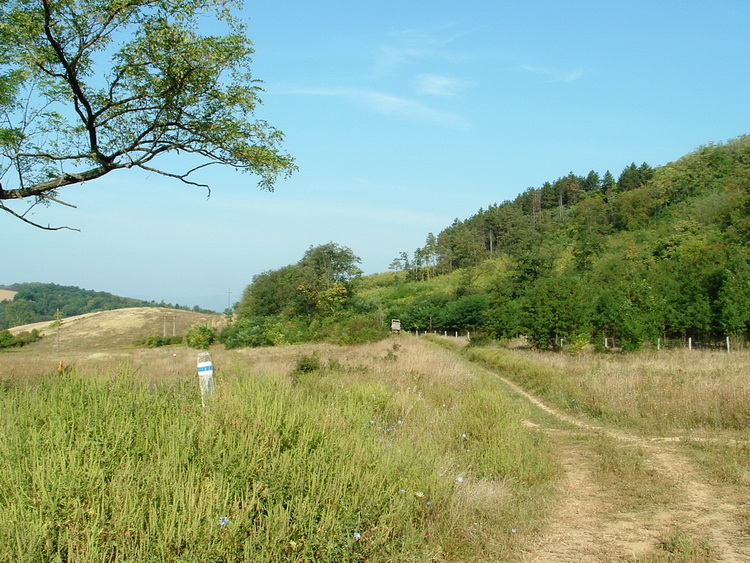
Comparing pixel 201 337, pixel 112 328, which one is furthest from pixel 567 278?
pixel 112 328

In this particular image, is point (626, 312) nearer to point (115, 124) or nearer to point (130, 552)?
point (115, 124)

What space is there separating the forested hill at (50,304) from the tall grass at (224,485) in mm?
132867

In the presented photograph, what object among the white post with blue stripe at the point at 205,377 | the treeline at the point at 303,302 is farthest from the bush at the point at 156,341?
the white post with blue stripe at the point at 205,377

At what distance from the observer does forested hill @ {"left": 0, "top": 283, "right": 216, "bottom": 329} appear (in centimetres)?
12656

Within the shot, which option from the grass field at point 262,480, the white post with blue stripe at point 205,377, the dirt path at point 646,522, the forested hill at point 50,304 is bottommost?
the dirt path at point 646,522

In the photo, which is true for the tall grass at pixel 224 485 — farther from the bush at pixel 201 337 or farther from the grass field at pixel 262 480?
the bush at pixel 201 337

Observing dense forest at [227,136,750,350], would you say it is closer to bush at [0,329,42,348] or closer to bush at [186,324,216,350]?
bush at [186,324,216,350]

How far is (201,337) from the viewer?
75438 millimetres

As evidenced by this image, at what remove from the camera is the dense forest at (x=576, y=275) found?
3481cm

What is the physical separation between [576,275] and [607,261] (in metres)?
8.07

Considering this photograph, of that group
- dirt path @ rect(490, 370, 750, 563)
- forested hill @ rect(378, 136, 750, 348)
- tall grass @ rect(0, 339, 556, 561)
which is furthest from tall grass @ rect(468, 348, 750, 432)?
forested hill @ rect(378, 136, 750, 348)

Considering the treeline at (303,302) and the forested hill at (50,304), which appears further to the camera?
the forested hill at (50,304)

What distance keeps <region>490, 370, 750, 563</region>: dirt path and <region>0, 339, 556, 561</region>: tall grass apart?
34 centimetres

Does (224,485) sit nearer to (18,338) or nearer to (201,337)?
(201,337)
